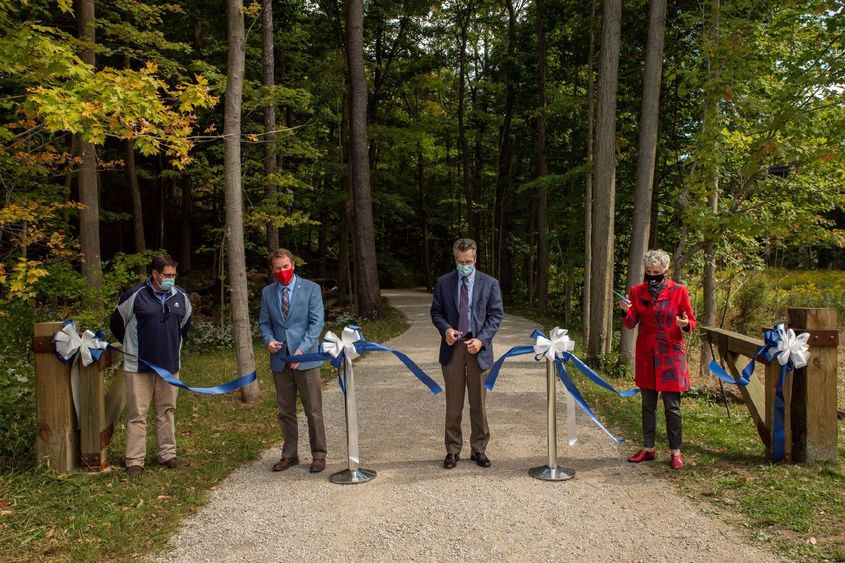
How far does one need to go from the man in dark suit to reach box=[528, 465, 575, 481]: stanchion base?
0.45 m

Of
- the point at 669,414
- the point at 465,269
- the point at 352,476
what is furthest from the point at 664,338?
the point at 352,476

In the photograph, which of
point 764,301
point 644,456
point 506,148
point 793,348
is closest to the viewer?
point 793,348

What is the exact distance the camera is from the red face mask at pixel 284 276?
5.53 m

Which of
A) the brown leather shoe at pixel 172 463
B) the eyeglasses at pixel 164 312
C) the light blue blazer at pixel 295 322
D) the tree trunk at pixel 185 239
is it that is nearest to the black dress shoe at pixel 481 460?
the light blue blazer at pixel 295 322

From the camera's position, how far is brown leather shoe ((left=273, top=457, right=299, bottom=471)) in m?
5.61

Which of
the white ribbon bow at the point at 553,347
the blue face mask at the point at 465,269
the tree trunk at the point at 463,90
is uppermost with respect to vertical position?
the tree trunk at the point at 463,90

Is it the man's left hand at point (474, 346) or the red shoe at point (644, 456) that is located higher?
the man's left hand at point (474, 346)

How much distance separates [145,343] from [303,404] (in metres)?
1.51

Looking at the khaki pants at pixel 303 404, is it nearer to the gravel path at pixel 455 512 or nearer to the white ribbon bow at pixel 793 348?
the gravel path at pixel 455 512

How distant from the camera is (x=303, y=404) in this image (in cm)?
563

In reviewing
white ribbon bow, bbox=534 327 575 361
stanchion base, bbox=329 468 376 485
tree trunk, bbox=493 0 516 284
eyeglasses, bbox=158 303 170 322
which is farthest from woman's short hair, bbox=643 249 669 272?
tree trunk, bbox=493 0 516 284

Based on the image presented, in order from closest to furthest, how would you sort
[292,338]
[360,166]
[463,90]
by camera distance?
[292,338] < [360,166] < [463,90]

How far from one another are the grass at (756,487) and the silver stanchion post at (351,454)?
8.42ft

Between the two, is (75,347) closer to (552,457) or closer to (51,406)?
(51,406)
